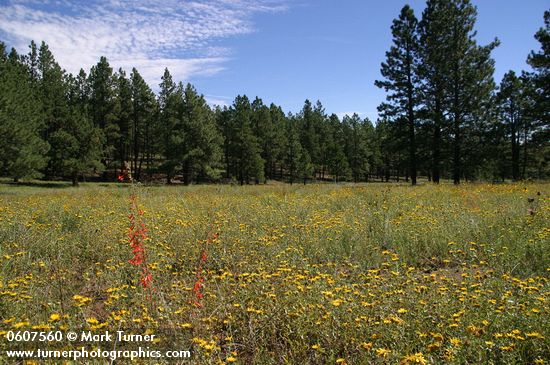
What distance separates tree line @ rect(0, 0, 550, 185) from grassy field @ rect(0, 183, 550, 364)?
185 inches

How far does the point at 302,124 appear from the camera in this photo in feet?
211

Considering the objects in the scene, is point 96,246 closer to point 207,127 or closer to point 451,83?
point 451,83

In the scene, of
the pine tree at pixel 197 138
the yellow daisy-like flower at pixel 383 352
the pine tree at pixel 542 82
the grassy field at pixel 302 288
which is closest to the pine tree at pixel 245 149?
the pine tree at pixel 197 138

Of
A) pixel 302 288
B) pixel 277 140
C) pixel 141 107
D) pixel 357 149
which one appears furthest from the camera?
pixel 357 149

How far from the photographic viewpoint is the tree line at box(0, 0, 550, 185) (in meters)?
22.2

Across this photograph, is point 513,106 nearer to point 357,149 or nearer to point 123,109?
point 357,149

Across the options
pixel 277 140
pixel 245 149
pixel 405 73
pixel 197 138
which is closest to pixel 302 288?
pixel 405 73

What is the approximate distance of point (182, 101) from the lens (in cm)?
4231

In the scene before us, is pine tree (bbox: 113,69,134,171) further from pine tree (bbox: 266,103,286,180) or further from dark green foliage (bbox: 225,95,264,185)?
pine tree (bbox: 266,103,286,180)

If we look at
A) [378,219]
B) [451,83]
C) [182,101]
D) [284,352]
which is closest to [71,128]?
[182,101]

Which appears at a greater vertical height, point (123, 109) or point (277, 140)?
point (123, 109)

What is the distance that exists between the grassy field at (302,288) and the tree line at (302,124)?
185 inches

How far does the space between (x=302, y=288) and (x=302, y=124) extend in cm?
6214

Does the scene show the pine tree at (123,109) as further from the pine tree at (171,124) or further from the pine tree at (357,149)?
the pine tree at (357,149)
